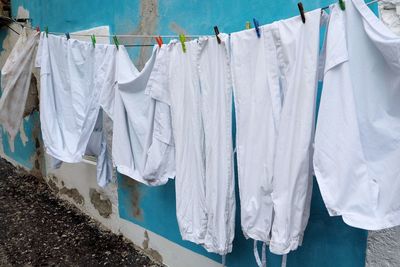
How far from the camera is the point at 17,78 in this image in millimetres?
3186

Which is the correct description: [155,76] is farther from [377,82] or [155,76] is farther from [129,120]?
[377,82]

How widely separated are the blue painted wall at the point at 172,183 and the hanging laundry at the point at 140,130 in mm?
530

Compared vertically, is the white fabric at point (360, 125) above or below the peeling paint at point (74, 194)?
above

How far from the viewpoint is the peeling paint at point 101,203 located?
3.99m

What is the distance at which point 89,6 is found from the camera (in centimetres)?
362

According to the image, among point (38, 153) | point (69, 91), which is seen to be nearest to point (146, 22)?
point (69, 91)

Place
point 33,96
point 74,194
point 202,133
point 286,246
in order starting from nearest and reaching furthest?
point 286,246, point 202,133, point 74,194, point 33,96

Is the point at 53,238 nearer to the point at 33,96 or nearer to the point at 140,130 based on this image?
the point at 33,96

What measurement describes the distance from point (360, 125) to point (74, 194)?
4.13 m

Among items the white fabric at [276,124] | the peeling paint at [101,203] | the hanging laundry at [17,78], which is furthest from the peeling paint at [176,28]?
the peeling paint at [101,203]

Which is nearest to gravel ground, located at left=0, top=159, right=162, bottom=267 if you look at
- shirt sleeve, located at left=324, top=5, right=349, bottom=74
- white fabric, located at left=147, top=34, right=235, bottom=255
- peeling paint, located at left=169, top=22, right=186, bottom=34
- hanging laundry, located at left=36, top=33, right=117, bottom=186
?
hanging laundry, located at left=36, top=33, right=117, bottom=186

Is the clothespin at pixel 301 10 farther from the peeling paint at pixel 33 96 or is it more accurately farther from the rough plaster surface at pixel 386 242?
the peeling paint at pixel 33 96

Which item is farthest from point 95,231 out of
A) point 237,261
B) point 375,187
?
point 375,187

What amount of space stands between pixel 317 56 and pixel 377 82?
253 millimetres
